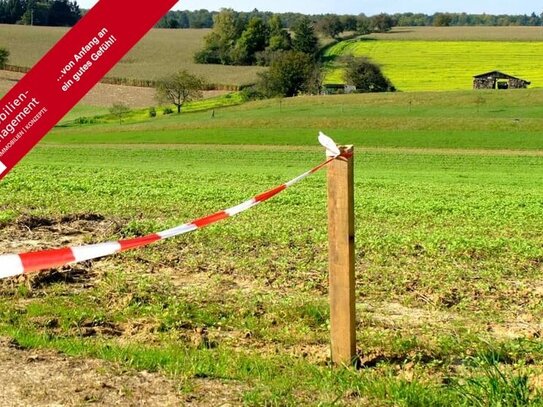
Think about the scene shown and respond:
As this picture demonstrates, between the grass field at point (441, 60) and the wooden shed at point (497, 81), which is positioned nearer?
the wooden shed at point (497, 81)

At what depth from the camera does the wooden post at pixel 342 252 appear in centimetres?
569

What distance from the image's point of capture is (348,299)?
5.71 m

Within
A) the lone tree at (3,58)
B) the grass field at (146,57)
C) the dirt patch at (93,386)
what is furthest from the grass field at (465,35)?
the dirt patch at (93,386)

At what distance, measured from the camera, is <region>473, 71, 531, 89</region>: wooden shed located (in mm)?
86062

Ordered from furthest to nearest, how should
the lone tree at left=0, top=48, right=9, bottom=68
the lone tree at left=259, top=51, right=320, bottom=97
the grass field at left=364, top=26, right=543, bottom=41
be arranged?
1. the grass field at left=364, top=26, right=543, bottom=41
2. the lone tree at left=259, top=51, right=320, bottom=97
3. the lone tree at left=0, top=48, right=9, bottom=68

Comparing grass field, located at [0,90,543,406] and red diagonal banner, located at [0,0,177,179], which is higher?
red diagonal banner, located at [0,0,177,179]

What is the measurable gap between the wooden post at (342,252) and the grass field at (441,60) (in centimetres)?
8209

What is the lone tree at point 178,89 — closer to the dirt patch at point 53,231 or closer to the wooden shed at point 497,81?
the wooden shed at point 497,81

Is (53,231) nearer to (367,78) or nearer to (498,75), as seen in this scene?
(498,75)

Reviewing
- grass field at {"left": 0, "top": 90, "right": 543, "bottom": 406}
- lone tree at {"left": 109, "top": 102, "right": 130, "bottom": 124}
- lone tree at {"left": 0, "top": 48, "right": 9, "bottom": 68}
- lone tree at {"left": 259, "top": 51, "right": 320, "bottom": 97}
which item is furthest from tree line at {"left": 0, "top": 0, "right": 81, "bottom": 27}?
grass field at {"left": 0, "top": 90, "right": 543, "bottom": 406}

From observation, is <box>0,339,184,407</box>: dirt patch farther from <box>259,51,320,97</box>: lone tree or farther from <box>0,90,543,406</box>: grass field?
<box>259,51,320,97</box>: lone tree

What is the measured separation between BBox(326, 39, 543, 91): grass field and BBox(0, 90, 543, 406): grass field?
7347 centimetres

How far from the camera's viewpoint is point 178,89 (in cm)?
8350

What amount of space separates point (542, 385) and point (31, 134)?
358cm
